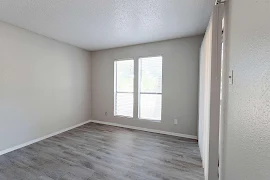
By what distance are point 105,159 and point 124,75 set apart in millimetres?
2623

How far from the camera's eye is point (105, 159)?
2545mm

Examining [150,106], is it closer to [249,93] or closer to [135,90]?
[135,90]

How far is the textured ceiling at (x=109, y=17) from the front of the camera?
6.90 feet

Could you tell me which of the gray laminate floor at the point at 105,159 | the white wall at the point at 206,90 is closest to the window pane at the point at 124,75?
the gray laminate floor at the point at 105,159

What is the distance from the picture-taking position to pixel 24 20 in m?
2.61

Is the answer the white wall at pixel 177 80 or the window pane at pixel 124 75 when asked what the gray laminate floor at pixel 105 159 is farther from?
the window pane at pixel 124 75

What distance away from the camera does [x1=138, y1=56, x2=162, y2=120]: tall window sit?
3.97m

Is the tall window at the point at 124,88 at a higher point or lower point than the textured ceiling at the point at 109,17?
lower

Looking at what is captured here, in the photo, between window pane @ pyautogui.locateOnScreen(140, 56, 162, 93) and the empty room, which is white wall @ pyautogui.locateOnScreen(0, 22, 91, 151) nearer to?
the empty room

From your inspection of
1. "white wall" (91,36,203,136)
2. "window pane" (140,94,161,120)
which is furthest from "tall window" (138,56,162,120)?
"white wall" (91,36,203,136)

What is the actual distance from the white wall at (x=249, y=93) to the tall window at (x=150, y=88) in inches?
108

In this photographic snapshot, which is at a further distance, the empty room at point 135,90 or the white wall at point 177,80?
the white wall at point 177,80

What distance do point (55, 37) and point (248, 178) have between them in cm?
418

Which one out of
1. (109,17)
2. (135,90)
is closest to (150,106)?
(135,90)
